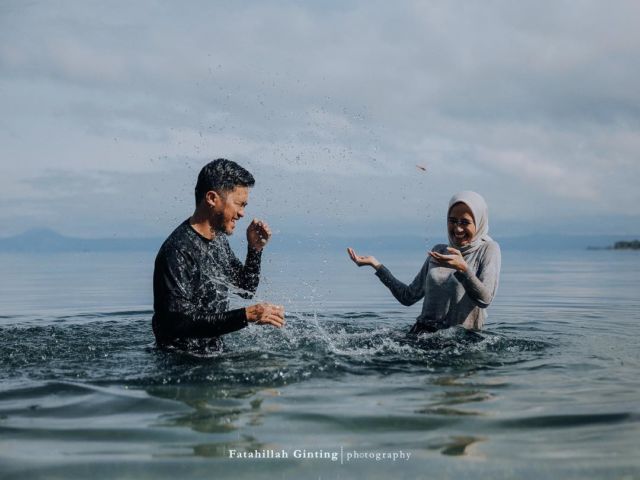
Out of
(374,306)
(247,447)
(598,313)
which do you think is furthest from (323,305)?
(247,447)

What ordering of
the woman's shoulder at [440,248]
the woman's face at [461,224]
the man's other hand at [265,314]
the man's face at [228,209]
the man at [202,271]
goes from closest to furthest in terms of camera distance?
the man's other hand at [265,314]
the man at [202,271]
the man's face at [228,209]
the woman's face at [461,224]
the woman's shoulder at [440,248]

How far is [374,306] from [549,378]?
9834 mm

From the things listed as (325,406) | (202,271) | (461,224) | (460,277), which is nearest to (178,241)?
(202,271)

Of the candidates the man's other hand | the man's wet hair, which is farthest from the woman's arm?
the man's other hand

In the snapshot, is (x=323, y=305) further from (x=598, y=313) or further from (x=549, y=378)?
(x=549, y=378)

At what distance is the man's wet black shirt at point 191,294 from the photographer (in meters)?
7.35

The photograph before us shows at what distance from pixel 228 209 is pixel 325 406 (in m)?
2.76

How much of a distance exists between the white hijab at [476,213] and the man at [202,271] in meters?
2.52

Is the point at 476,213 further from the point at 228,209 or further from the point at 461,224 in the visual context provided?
the point at 228,209

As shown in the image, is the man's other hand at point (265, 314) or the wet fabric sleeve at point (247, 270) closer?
the man's other hand at point (265, 314)

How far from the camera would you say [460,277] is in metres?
8.27

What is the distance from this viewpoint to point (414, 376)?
7152 mm

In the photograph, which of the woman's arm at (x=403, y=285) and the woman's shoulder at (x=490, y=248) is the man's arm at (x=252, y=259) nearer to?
the woman's arm at (x=403, y=285)

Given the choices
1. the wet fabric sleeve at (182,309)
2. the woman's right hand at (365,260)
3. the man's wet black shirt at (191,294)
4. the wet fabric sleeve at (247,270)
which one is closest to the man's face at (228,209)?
the man's wet black shirt at (191,294)
